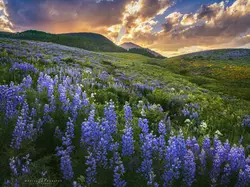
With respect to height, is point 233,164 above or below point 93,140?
below

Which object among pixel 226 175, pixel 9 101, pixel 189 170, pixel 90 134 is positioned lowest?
pixel 226 175

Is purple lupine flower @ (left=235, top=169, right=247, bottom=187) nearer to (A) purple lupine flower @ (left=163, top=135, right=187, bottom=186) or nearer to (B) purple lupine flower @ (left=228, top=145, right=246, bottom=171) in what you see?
(B) purple lupine flower @ (left=228, top=145, right=246, bottom=171)

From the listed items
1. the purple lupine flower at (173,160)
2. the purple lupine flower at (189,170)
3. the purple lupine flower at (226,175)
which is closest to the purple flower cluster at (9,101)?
the purple lupine flower at (173,160)

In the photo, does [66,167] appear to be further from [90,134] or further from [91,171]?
[90,134]

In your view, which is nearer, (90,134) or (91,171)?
(91,171)

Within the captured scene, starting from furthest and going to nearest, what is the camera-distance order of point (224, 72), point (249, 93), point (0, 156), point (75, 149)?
point (224, 72) < point (249, 93) < point (75, 149) < point (0, 156)

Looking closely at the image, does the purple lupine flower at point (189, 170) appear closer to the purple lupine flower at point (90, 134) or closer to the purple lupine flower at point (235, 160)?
the purple lupine flower at point (235, 160)

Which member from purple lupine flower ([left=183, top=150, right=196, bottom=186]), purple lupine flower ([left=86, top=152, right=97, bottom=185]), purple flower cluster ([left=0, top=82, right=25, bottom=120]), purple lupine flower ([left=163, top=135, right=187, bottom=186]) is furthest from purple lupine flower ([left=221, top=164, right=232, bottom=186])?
purple flower cluster ([left=0, top=82, right=25, bottom=120])

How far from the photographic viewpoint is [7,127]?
3.36 m

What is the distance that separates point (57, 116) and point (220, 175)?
3031 millimetres

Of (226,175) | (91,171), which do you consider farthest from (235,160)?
(91,171)

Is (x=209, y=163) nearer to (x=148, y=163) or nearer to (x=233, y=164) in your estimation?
(x=233, y=164)

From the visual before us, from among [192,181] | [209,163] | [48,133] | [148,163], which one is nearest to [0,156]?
[48,133]

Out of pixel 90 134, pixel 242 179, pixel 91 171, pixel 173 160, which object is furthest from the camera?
pixel 90 134
